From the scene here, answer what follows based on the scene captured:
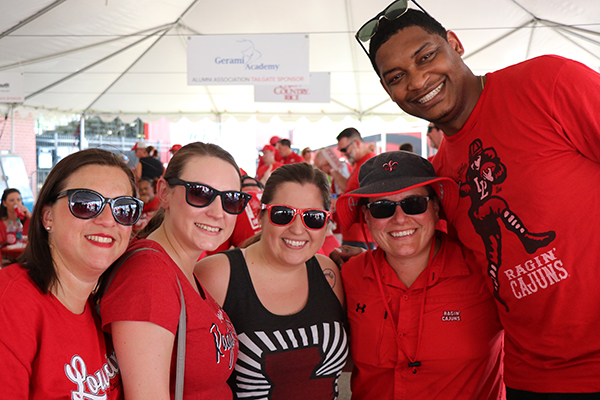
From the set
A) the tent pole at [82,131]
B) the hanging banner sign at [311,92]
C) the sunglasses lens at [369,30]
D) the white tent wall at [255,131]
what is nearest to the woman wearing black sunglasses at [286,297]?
the sunglasses lens at [369,30]

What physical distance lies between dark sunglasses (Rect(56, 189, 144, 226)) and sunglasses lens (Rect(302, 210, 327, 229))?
0.95 m

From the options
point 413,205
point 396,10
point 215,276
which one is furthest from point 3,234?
point 396,10

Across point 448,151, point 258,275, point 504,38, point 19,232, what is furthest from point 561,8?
point 19,232

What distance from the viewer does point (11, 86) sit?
9172mm

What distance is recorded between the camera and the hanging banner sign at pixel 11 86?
9.15 meters

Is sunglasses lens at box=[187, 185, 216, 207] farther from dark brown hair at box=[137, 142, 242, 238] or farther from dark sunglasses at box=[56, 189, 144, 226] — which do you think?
dark sunglasses at box=[56, 189, 144, 226]

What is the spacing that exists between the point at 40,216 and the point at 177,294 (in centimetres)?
55

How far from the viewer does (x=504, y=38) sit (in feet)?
29.8

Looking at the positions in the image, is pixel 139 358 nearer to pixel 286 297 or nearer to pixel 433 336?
pixel 286 297

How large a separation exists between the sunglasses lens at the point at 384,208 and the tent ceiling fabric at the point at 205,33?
6906 millimetres

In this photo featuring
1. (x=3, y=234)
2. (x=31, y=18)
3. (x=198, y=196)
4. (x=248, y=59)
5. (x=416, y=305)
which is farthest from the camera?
(x=31, y=18)

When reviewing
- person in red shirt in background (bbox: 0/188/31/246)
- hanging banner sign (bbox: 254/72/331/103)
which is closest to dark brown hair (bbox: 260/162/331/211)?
person in red shirt in background (bbox: 0/188/31/246)

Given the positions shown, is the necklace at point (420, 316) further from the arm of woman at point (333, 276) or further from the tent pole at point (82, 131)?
the tent pole at point (82, 131)

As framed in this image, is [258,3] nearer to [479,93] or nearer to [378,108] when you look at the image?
[378,108]
